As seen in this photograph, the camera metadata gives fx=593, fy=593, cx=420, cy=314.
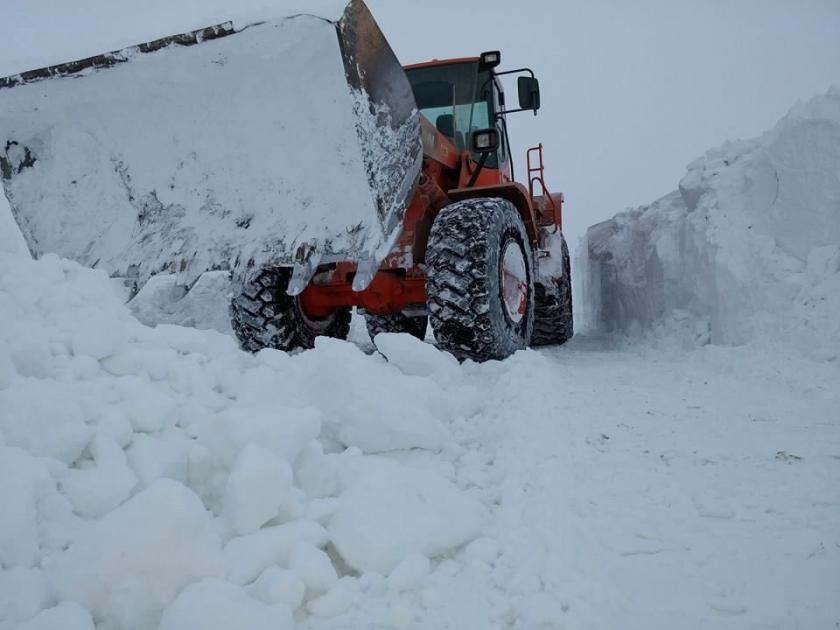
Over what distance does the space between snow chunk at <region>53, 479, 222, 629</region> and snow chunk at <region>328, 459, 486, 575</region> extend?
336 mm

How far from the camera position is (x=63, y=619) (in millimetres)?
1107

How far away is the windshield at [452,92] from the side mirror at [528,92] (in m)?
0.68

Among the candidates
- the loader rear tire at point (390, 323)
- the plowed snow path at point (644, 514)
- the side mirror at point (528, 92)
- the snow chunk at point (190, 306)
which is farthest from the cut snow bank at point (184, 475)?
the snow chunk at point (190, 306)

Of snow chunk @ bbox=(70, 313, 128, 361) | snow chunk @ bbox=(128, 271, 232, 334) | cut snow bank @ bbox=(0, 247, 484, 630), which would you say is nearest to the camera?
cut snow bank @ bbox=(0, 247, 484, 630)

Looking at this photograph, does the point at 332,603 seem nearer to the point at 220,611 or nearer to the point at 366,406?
the point at 220,611

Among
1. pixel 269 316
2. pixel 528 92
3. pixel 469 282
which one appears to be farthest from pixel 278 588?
pixel 528 92

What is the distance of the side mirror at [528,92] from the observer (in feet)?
15.5

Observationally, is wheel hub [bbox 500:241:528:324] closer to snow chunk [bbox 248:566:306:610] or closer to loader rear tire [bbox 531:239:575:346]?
loader rear tire [bbox 531:239:575:346]

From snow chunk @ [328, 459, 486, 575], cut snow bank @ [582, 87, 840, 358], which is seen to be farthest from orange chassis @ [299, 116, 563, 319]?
→ snow chunk @ [328, 459, 486, 575]

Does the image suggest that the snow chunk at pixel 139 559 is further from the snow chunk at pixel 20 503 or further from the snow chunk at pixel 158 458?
the snow chunk at pixel 158 458

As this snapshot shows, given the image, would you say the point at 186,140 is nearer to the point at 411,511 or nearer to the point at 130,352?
the point at 130,352

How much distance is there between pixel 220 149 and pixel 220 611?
3162mm

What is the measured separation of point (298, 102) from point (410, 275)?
60.1 inches

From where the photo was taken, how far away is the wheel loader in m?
3.39
